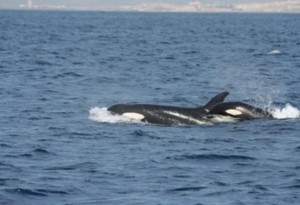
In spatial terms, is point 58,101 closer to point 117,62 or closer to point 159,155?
point 159,155

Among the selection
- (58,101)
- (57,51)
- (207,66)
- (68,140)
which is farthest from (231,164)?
(57,51)

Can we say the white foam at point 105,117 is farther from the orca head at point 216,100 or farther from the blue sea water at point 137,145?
the orca head at point 216,100

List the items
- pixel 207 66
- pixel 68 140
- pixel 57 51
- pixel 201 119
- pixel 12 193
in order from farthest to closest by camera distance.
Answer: pixel 57 51, pixel 207 66, pixel 201 119, pixel 68 140, pixel 12 193

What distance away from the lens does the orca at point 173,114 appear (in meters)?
22.5

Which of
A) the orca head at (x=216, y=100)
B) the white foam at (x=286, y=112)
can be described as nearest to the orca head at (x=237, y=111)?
the orca head at (x=216, y=100)

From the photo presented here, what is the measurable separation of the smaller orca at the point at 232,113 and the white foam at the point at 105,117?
2.39 metres

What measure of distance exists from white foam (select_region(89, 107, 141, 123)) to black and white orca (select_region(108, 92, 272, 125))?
22 centimetres

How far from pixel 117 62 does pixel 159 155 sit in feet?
98.2

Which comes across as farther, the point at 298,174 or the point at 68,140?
the point at 68,140

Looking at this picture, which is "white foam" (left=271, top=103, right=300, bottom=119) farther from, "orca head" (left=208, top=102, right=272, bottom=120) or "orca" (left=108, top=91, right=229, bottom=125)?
"orca" (left=108, top=91, right=229, bottom=125)

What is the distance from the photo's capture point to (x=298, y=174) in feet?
53.0

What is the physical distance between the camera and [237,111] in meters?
22.9

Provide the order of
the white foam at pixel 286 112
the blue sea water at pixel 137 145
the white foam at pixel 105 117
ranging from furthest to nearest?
1. the white foam at pixel 286 112
2. the white foam at pixel 105 117
3. the blue sea water at pixel 137 145

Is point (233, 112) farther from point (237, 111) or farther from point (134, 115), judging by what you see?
point (134, 115)
